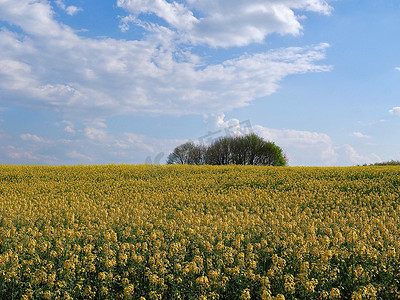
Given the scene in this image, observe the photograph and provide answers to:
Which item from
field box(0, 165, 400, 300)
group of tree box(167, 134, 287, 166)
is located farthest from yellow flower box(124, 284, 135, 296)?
group of tree box(167, 134, 287, 166)

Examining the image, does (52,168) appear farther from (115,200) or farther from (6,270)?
(6,270)

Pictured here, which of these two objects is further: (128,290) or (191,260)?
(191,260)

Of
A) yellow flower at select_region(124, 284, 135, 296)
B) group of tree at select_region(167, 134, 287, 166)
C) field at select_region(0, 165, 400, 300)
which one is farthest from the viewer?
group of tree at select_region(167, 134, 287, 166)

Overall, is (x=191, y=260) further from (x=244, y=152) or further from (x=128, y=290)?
(x=244, y=152)

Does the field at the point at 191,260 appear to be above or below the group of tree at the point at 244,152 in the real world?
below

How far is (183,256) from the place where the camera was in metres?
5.70

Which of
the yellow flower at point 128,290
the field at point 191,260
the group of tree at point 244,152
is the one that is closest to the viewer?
the yellow flower at point 128,290

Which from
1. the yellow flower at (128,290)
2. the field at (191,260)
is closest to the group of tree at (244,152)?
the field at (191,260)

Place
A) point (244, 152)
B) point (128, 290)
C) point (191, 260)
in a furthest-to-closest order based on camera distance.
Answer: point (244, 152) → point (191, 260) → point (128, 290)

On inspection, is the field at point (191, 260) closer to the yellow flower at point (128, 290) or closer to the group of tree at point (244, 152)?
the yellow flower at point (128, 290)

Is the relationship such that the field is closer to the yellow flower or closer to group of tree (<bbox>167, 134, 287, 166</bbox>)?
the yellow flower

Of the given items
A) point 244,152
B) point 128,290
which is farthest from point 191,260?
point 244,152

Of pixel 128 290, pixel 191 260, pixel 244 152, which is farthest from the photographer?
pixel 244 152

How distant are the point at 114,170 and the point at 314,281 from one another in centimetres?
1785
